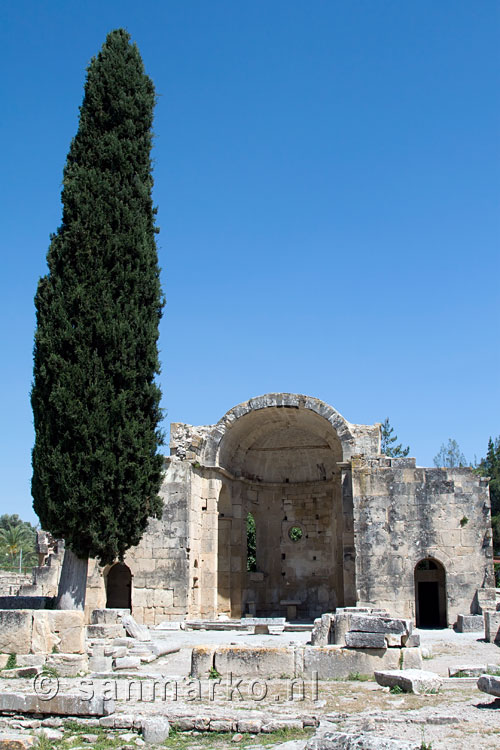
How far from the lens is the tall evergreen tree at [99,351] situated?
45.7 ft

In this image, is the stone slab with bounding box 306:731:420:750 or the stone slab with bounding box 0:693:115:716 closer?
the stone slab with bounding box 306:731:420:750

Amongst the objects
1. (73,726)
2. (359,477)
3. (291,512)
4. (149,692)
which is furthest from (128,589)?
(73,726)

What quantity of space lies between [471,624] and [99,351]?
11.8 m

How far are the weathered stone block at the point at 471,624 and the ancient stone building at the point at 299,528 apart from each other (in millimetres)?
938

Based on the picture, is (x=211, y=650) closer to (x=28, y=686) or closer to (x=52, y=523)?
(x=28, y=686)

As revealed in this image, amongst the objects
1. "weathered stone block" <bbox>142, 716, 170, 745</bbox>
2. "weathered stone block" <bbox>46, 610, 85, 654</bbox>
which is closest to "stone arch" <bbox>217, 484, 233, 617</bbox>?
"weathered stone block" <bbox>46, 610, 85, 654</bbox>

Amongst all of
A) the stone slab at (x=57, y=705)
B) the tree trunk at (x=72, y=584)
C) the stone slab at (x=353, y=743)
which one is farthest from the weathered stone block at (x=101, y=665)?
the stone slab at (x=353, y=743)

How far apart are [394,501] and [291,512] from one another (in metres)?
7.32

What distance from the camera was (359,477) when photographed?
20203mm

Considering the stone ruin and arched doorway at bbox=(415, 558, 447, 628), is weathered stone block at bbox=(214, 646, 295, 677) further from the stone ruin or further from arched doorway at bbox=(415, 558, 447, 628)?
arched doorway at bbox=(415, 558, 447, 628)

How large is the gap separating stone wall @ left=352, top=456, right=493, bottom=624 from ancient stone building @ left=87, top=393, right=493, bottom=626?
0.09 feet

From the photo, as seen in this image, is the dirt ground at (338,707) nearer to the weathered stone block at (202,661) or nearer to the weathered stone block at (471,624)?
the weathered stone block at (202,661)

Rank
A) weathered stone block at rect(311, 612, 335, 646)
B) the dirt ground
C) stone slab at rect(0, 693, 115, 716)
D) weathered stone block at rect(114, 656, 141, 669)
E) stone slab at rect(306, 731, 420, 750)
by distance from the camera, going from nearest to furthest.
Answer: stone slab at rect(306, 731, 420, 750), the dirt ground, stone slab at rect(0, 693, 115, 716), weathered stone block at rect(114, 656, 141, 669), weathered stone block at rect(311, 612, 335, 646)

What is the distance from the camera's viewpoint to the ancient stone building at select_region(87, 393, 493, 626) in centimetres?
1955
